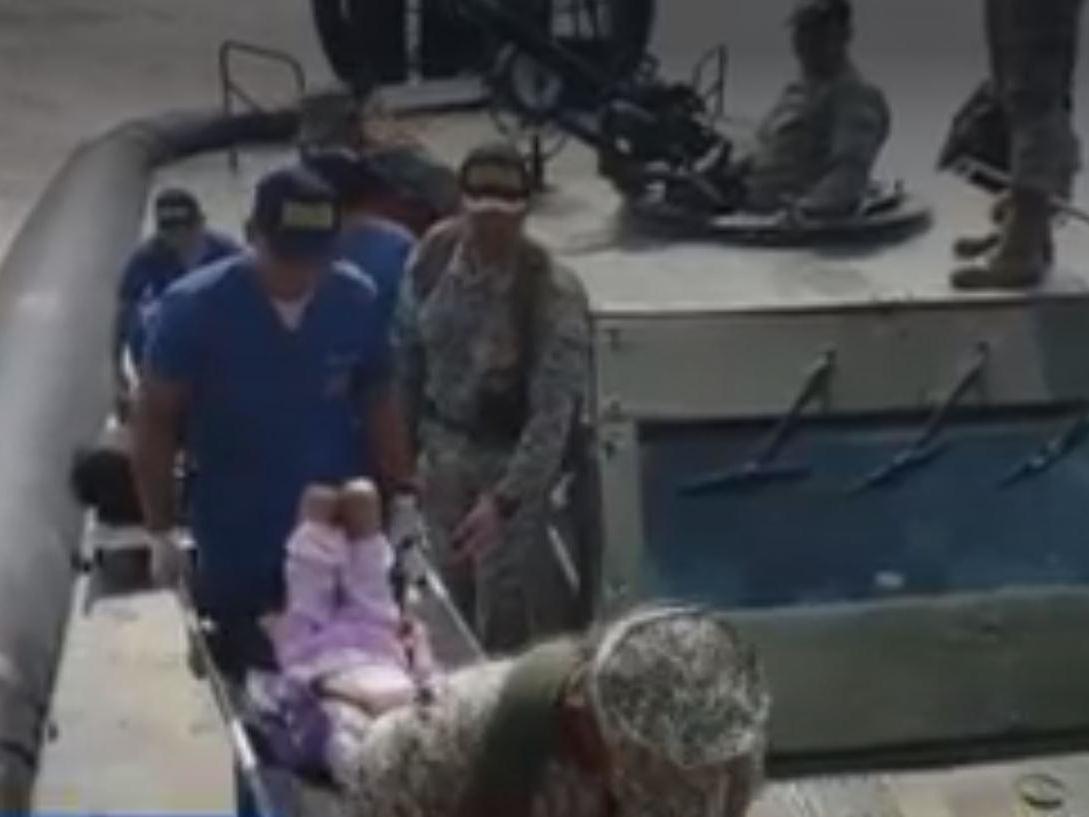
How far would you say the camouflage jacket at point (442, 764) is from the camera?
245 centimetres

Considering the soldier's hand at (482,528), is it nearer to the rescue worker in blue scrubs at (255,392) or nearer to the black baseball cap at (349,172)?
the rescue worker in blue scrubs at (255,392)

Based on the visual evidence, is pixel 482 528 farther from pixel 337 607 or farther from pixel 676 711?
pixel 676 711

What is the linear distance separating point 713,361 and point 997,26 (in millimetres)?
2615

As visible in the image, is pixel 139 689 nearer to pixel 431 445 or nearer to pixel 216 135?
pixel 431 445

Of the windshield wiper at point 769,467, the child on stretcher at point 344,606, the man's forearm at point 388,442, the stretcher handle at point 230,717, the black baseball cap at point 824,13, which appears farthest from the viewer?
the black baseball cap at point 824,13

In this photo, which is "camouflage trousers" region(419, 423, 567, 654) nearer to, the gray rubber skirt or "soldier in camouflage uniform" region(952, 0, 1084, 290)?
the gray rubber skirt

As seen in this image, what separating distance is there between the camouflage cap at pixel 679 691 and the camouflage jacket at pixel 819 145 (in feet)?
22.4

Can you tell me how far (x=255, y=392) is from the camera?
5.00m

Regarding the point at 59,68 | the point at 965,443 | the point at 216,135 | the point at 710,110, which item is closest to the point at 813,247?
the point at 710,110

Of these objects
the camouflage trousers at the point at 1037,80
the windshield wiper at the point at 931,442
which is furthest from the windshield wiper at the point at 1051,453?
the camouflage trousers at the point at 1037,80

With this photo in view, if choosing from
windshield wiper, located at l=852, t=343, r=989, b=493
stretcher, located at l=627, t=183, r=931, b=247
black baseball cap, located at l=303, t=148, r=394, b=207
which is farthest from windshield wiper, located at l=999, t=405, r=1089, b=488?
stretcher, located at l=627, t=183, r=931, b=247

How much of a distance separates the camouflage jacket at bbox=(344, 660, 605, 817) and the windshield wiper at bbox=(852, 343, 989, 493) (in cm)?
255

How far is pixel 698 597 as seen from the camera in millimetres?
4789

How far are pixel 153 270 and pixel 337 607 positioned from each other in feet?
9.51
